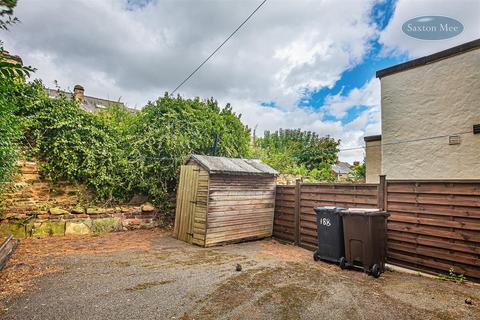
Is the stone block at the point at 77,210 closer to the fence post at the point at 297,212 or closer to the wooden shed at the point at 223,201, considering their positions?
the wooden shed at the point at 223,201

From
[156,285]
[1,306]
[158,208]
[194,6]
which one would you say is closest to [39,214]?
[158,208]

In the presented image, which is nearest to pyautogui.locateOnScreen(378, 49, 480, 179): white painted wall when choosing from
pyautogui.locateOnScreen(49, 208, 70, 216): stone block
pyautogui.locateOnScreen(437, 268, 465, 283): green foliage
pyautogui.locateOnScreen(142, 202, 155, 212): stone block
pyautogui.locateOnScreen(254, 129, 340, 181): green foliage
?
pyautogui.locateOnScreen(437, 268, 465, 283): green foliage

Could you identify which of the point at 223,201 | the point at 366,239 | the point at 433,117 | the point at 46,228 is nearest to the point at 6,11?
the point at 366,239

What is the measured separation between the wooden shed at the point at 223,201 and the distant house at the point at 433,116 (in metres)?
3.51

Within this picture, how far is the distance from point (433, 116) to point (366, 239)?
3697mm

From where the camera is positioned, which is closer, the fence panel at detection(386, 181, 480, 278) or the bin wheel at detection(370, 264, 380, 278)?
the fence panel at detection(386, 181, 480, 278)

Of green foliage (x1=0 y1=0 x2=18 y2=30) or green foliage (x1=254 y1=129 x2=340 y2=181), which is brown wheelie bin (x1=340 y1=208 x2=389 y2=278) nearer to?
green foliage (x1=0 y1=0 x2=18 y2=30)

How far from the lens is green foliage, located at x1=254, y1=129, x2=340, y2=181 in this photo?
48.5 feet

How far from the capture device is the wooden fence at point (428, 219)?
13.2ft

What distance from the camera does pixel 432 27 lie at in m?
6.20

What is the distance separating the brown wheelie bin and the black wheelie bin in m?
0.15

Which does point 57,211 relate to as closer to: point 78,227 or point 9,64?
point 78,227

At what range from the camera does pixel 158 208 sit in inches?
335

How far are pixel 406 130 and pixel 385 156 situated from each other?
828 mm
